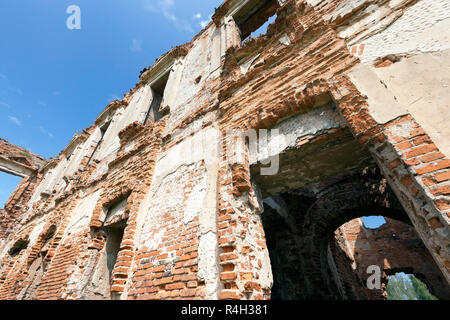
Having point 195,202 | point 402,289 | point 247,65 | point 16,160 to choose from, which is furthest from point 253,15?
point 402,289

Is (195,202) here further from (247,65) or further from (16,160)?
(16,160)

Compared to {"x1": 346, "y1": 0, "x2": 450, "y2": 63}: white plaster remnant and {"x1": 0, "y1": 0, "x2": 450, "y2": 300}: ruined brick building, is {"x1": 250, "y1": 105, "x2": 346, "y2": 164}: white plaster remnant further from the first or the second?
{"x1": 346, "y1": 0, "x2": 450, "y2": 63}: white plaster remnant

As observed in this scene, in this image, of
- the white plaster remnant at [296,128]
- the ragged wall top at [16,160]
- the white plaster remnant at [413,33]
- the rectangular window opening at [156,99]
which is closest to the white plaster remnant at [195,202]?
the white plaster remnant at [296,128]

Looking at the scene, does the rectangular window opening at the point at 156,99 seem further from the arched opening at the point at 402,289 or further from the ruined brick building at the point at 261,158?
the arched opening at the point at 402,289

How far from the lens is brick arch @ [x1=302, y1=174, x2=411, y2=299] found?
5547 mm

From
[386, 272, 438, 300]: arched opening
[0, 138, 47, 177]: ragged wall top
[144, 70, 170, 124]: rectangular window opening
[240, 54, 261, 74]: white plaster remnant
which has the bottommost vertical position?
[386, 272, 438, 300]: arched opening

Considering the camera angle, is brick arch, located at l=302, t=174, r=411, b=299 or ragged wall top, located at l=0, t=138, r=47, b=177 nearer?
brick arch, located at l=302, t=174, r=411, b=299

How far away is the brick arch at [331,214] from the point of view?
5.55 metres

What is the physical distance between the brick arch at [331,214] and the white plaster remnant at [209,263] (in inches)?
187

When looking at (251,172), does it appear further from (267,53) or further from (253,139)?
(267,53)

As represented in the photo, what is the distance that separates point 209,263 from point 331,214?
5.50 m

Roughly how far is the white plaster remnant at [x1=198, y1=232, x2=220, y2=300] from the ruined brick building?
0.01 m

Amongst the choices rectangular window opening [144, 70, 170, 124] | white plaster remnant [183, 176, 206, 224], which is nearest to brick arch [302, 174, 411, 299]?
white plaster remnant [183, 176, 206, 224]

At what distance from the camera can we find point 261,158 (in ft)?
8.48
